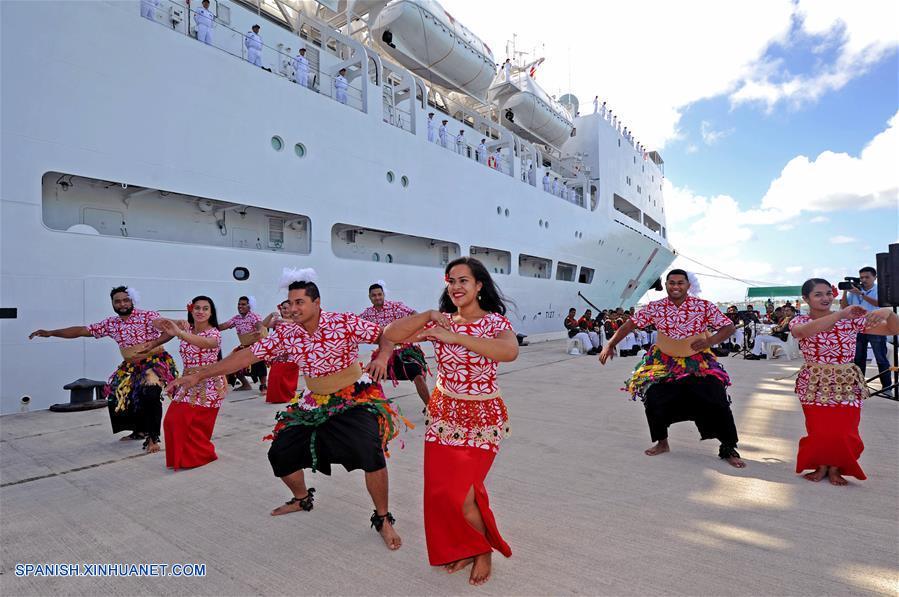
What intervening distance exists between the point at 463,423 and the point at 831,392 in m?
2.69

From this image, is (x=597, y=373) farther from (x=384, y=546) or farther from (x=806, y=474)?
(x=384, y=546)

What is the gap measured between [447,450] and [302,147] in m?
7.97

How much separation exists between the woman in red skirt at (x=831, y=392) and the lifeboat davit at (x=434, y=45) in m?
11.6

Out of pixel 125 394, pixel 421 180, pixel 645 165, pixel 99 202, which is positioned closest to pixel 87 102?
pixel 99 202

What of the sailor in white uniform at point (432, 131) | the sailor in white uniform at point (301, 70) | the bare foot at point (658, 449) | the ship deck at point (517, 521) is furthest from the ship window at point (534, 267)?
the bare foot at point (658, 449)

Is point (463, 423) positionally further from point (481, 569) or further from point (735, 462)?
point (735, 462)

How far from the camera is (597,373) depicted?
8680mm

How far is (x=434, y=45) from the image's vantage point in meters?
12.4

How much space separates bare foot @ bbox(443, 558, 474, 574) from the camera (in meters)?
1.99

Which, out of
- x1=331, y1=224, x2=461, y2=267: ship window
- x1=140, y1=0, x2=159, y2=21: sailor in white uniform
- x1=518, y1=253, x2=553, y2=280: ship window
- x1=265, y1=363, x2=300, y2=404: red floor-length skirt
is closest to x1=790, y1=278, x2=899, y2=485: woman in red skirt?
x1=265, y1=363, x2=300, y2=404: red floor-length skirt

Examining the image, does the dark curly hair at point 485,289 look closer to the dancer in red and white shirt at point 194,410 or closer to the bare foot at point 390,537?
the bare foot at point 390,537

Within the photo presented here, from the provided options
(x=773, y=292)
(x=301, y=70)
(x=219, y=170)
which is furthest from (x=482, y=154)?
(x=773, y=292)

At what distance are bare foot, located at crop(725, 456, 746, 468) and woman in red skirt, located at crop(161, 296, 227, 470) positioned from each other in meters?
3.97

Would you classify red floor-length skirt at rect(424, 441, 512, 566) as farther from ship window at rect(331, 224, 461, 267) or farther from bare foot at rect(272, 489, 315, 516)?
ship window at rect(331, 224, 461, 267)
